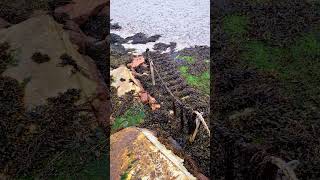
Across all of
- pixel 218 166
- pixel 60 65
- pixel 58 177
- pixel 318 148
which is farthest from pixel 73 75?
pixel 318 148

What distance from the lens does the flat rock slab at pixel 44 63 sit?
895 centimetres

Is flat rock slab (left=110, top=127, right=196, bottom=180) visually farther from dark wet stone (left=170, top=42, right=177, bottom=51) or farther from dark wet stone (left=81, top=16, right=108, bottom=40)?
dark wet stone (left=81, top=16, right=108, bottom=40)

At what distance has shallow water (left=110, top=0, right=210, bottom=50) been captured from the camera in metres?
15.8

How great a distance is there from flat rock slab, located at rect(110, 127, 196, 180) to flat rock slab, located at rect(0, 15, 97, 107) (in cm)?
219

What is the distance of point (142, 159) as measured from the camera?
6.70m

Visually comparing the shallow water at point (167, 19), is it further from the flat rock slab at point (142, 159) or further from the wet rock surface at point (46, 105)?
the flat rock slab at point (142, 159)

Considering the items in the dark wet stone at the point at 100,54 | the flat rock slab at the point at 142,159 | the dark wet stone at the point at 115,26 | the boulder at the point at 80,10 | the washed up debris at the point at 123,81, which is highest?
the boulder at the point at 80,10

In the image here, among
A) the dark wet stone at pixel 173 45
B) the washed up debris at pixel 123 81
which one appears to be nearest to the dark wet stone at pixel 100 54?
the washed up debris at pixel 123 81

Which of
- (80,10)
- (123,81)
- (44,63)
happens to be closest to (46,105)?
(44,63)

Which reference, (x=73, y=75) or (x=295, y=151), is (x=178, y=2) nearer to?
(x=73, y=75)

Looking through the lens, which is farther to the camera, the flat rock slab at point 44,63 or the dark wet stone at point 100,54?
the dark wet stone at point 100,54

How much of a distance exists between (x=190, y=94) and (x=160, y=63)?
2.47 meters

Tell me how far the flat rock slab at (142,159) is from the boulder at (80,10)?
28.8 ft

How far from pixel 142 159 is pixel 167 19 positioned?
37.8 ft
